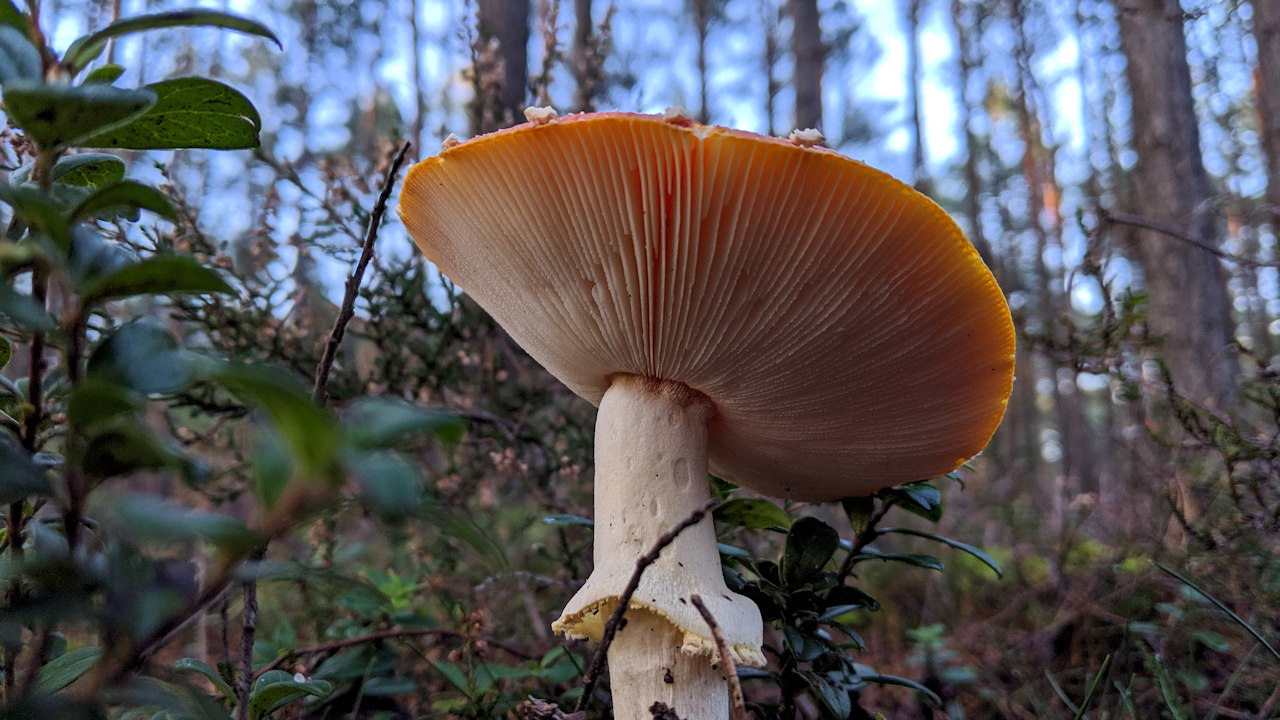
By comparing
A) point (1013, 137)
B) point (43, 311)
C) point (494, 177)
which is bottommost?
point (43, 311)

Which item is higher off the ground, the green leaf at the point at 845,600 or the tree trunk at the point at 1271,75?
the tree trunk at the point at 1271,75

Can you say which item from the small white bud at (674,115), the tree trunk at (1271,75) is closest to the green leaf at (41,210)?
the small white bud at (674,115)

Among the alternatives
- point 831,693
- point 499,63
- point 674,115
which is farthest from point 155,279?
point 499,63

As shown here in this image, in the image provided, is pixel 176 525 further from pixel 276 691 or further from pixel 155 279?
pixel 276 691

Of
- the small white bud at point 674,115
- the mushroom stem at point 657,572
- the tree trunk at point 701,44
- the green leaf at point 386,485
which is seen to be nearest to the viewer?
the green leaf at point 386,485

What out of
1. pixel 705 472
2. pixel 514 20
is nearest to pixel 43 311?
pixel 705 472

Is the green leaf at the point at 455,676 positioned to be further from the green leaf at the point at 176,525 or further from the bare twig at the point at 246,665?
the green leaf at the point at 176,525

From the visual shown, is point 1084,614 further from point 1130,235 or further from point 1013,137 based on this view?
point 1013,137

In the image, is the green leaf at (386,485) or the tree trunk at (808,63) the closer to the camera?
the green leaf at (386,485)
